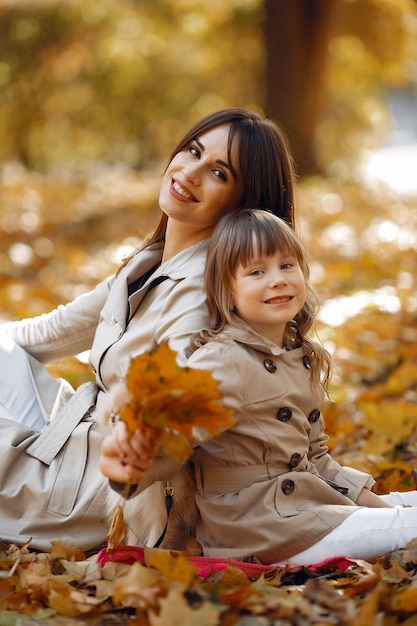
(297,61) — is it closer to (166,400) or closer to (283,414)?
(283,414)

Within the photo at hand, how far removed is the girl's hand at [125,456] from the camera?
6.39ft

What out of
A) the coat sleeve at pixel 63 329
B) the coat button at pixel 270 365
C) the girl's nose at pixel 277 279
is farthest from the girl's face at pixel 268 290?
the coat sleeve at pixel 63 329

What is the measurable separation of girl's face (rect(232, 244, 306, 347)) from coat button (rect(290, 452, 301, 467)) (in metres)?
0.34

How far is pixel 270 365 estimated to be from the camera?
2.31m

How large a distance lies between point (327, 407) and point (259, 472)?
1.58 m

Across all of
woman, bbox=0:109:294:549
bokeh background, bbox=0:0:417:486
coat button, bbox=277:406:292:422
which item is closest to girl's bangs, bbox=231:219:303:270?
woman, bbox=0:109:294:549

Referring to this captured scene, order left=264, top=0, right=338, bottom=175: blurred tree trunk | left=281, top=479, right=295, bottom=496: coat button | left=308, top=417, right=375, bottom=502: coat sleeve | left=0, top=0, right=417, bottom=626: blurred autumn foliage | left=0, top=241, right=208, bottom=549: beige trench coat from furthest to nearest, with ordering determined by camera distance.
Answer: left=264, top=0, right=338, bottom=175: blurred tree trunk < left=308, top=417, right=375, bottom=502: coat sleeve < left=0, top=241, right=208, bottom=549: beige trench coat < left=281, top=479, right=295, bottom=496: coat button < left=0, top=0, right=417, bottom=626: blurred autumn foliage

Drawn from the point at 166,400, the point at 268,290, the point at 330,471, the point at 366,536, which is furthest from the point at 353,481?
the point at 166,400

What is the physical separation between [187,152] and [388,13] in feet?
39.4

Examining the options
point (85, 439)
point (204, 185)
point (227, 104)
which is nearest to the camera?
point (85, 439)

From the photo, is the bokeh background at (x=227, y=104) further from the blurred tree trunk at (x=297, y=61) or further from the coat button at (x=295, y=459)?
the coat button at (x=295, y=459)

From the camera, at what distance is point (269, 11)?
11523 mm

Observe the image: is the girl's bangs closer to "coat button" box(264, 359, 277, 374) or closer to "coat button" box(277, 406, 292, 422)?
"coat button" box(264, 359, 277, 374)

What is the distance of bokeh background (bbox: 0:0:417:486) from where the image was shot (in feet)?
16.1
